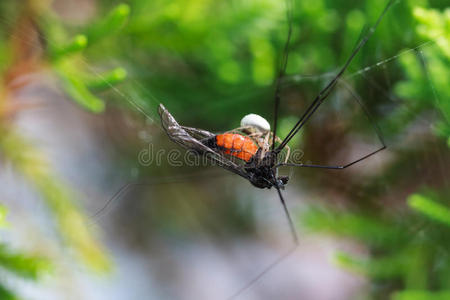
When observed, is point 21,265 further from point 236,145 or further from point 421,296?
point 421,296

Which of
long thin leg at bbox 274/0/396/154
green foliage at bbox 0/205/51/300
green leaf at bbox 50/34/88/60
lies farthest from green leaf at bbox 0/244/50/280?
long thin leg at bbox 274/0/396/154

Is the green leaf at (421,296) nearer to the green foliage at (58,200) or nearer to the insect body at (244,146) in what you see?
the insect body at (244,146)

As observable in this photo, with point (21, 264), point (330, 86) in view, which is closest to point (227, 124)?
point (330, 86)

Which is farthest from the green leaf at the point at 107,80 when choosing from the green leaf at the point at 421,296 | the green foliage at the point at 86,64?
the green leaf at the point at 421,296

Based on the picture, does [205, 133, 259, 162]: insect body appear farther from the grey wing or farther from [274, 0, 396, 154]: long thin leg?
[274, 0, 396, 154]: long thin leg

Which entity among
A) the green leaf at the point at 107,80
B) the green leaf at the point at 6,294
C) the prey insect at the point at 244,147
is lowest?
the green leaf at the point at 6,294

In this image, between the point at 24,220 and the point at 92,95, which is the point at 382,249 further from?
the point at 24,220
